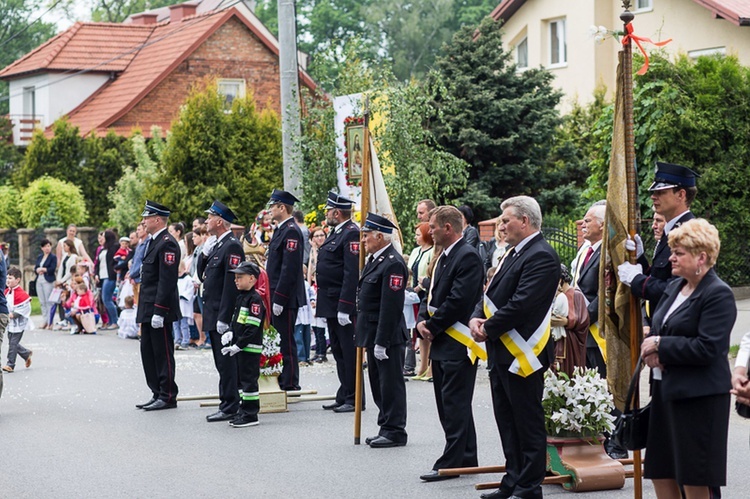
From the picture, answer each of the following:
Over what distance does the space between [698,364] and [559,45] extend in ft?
108

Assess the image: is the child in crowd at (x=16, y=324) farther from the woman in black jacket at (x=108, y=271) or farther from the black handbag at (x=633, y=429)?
the black handbag at (x=633, y=429)

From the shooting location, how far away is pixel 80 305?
22750mm

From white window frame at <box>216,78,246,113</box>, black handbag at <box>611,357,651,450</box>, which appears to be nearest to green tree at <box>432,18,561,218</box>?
black handbag at <box>611,357,651,450</box>

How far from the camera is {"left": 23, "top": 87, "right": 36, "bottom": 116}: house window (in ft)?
158

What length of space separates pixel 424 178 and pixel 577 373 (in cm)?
1196

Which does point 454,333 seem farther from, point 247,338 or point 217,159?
point 217,159

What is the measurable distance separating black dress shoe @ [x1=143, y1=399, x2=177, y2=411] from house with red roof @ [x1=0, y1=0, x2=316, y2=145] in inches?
1200

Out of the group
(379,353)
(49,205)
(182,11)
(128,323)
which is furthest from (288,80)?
(182,11)

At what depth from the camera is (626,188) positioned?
294 inches

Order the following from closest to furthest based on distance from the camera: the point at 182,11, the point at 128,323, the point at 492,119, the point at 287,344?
the point at 287,344 < the point at 128,323 < the point at 492,119 < the point at 182,11

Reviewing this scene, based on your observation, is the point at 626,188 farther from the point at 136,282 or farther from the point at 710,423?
the point at 136,282

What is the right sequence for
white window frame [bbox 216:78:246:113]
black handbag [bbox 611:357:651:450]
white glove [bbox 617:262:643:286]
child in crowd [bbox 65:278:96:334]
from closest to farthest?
1. black handbag [bbox 611:357:651:450]
2. white glove [bbox 617:262:643:286]
3. child in crowd [bbox 65:278:96:334]
4. white window frame [bbox 216:78:246:113]

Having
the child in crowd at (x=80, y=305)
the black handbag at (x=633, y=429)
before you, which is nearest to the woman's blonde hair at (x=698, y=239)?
the black handbag at (x=633, y=429)

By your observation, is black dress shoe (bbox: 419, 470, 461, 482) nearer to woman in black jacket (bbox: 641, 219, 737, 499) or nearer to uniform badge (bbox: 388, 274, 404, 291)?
→ uniform badge (bbox: 388, 274, 404, 291)
